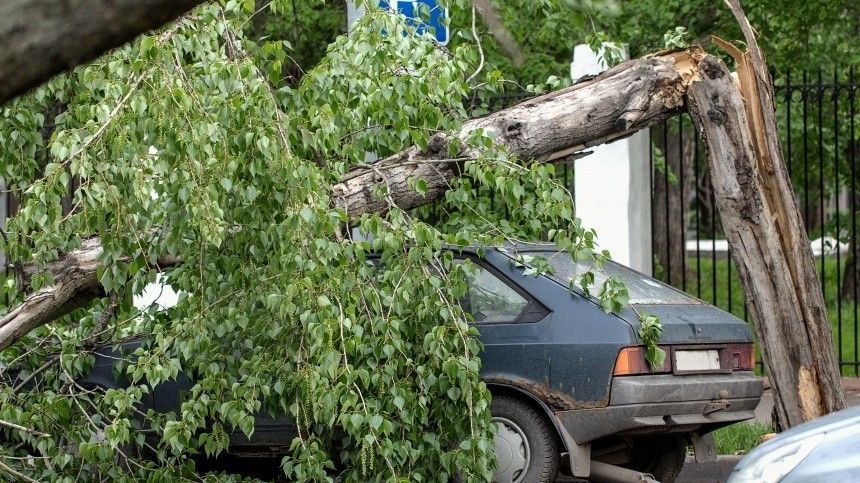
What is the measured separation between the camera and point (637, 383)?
259 inches

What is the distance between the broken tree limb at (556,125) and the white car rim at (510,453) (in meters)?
1.22

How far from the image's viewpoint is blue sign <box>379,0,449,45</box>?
6.92 m

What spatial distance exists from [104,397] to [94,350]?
84 cm

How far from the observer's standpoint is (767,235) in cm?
676

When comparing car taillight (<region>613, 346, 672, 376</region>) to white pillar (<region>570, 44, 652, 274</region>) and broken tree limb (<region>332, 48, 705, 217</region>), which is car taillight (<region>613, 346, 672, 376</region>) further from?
white pillar (<region>570, 44, 652, 274</region>)

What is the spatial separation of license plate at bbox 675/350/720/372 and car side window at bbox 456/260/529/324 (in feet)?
2.67

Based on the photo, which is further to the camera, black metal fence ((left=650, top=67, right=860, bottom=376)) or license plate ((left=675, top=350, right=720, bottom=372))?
black metal fence ((left=650, top=67, right=860, bottom=376))

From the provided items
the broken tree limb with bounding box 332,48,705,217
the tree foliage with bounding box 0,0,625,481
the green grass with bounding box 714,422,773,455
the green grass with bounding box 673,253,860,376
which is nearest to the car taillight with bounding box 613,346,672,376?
the tree foliage with bounding box 0,0,625,481

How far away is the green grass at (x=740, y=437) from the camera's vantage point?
8.58 m

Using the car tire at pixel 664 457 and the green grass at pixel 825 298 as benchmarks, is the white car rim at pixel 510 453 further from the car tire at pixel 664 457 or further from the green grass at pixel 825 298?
the green grass at pixel 825 298

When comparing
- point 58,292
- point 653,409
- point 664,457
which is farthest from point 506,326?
point 58,292

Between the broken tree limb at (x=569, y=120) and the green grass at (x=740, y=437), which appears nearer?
→ the broken tree limb at (x=569, y=120)

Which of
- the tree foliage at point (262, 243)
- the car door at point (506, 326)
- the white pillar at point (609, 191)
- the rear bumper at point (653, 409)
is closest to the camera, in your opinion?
the tree foliage at point (262, 243)

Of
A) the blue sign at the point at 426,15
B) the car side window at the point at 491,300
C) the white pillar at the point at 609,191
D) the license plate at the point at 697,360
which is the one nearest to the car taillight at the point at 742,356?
the license plate at the point at 697,360
